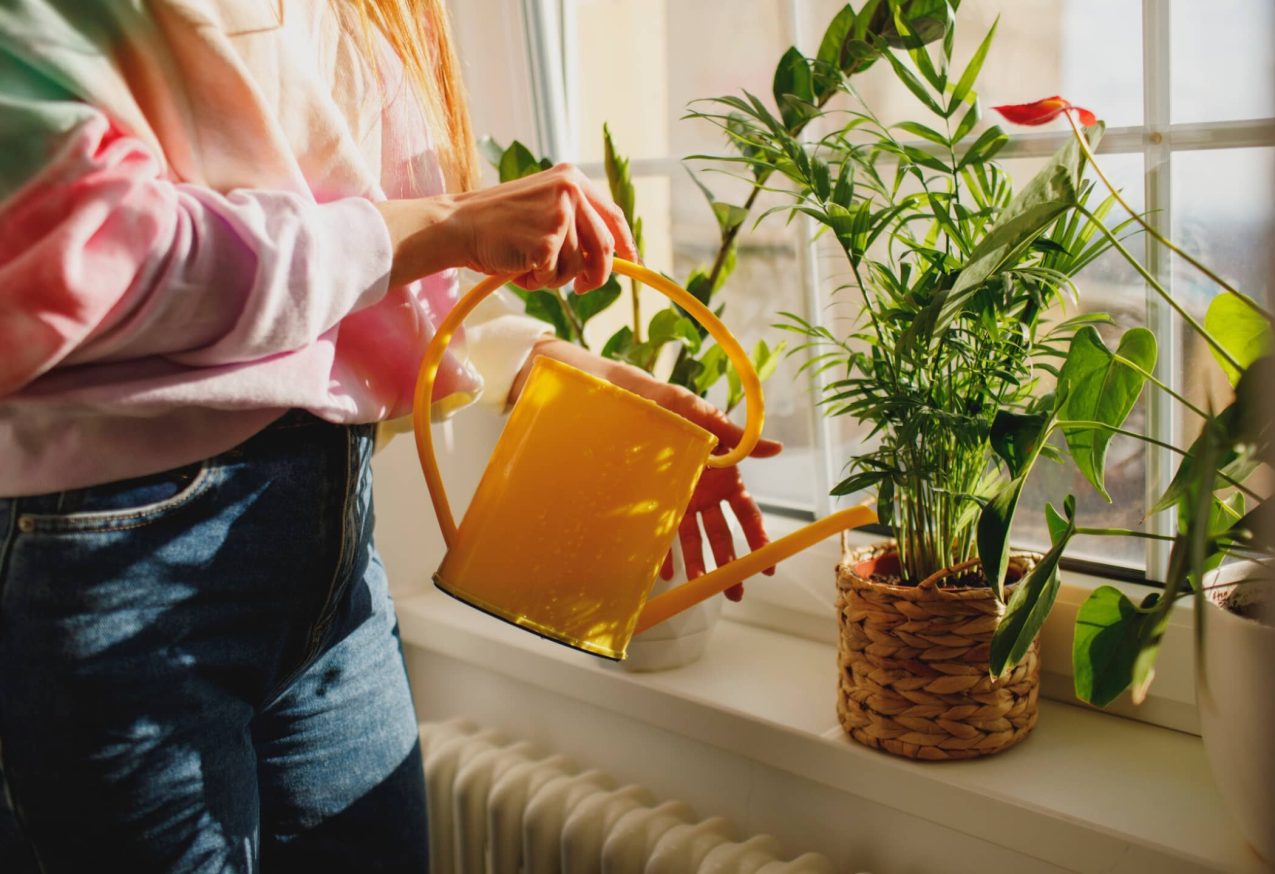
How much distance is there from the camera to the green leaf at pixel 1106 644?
78 centimetres

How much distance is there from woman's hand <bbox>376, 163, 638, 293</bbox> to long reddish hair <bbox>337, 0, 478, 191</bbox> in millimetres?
163

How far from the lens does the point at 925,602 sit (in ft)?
2.99

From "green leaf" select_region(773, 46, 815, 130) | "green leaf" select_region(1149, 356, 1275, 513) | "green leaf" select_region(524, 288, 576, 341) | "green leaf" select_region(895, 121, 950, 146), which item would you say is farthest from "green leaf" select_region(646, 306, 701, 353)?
"green leaf" select_region(1149, 356, 1275, 513)

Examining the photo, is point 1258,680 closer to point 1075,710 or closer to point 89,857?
point 1075,710

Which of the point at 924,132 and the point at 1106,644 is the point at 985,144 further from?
the point at 1106,644

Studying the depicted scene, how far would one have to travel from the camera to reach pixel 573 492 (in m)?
0.73

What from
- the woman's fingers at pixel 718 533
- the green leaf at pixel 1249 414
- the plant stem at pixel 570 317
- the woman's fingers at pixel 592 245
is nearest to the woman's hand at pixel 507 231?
the woman's fingers at pixel 592 245

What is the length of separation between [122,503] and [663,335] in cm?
59

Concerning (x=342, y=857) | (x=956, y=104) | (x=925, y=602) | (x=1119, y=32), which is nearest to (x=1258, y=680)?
(x=925, y=602)

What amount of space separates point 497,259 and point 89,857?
46cm

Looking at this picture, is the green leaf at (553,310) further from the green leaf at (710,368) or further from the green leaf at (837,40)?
the green leaf at (837,40)

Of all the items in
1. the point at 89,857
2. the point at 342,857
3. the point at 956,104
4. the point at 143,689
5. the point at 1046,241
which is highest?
the point at 956,104

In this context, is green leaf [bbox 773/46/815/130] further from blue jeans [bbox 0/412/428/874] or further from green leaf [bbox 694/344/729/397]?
blue jeans [bbox 0/412/428/874]

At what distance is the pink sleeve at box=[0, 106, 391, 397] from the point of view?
58 cm
